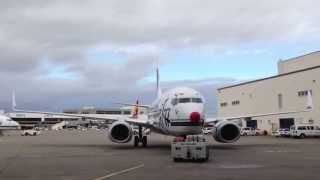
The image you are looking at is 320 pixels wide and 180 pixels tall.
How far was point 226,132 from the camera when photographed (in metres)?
37.1

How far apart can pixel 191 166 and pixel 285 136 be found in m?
45.8

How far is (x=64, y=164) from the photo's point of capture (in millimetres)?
24531

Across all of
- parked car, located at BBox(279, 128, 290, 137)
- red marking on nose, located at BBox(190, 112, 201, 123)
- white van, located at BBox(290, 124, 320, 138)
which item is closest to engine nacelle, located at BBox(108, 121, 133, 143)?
red marking on nose, located at BBox(190, 112, 201, 123)

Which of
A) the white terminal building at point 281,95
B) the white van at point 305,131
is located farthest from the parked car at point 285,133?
the white terminal building at point 281,95

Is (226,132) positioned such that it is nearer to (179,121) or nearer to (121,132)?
(179,121)

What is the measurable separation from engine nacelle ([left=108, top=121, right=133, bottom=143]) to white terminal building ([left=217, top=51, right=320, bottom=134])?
121 feet

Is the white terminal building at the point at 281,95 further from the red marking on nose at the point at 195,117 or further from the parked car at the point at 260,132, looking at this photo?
the red marking on nose at the point at 195,117

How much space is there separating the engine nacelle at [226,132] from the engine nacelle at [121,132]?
5920 millimetres

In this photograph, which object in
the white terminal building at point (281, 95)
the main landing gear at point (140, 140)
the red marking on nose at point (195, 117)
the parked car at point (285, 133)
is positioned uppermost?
the white terminal building at point (281, 95)

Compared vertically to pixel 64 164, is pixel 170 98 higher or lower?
higher

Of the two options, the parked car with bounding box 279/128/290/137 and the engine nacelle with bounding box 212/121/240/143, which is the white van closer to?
the parked car with bounding box 279/128/290/137

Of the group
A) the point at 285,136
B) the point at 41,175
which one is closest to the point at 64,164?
the point at 41,175

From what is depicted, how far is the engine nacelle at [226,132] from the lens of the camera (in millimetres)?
36688

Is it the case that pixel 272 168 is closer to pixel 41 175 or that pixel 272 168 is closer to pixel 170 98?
pixel 41 175
